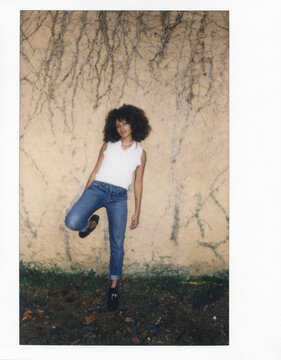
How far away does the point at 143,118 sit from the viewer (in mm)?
→ 2611

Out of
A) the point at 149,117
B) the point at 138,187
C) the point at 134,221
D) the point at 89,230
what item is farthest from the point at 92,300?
the point at 149,117

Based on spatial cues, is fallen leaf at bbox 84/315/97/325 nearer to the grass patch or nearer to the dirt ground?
the dirt ground

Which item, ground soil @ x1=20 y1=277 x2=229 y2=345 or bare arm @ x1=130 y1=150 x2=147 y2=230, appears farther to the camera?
bare arm @ x1=130 y1=150 x2=147 y2=230

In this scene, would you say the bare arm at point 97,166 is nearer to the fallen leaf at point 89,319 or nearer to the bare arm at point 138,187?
the bare arm at point 138,187

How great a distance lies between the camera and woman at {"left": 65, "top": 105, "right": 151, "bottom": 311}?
2564mm

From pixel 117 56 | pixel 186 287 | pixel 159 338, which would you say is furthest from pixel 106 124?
pixel 159 338

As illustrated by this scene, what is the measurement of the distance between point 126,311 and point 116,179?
1.17 metres

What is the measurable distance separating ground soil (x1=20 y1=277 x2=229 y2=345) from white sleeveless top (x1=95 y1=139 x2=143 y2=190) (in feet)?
3.04

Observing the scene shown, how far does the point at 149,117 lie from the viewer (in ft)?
8.59

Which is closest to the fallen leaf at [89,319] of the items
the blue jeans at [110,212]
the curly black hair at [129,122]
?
the blue jeans at [110,212]

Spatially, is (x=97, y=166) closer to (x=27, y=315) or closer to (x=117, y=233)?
(x=117, y=233)

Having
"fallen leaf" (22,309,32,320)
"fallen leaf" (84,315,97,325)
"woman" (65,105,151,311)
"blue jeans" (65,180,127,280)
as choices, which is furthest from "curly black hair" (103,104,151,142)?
"fallen leaf" (22,309,32,320)

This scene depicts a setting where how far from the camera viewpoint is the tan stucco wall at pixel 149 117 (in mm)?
2590
